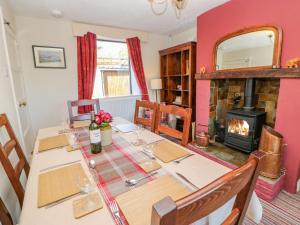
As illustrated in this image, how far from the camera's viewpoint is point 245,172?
46 centimetres

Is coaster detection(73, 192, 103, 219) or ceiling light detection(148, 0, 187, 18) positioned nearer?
coaster detection(73, 192, 103, 219)

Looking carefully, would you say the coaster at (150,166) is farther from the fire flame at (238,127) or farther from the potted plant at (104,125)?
the fire flame at (238,127)

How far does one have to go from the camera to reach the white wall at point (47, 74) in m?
2.63

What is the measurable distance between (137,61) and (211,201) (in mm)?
3506

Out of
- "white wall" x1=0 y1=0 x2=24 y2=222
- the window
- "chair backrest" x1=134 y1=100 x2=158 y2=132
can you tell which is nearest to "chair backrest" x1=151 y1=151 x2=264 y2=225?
"chair backrest" x1=134 y1=100 x2=158 y2=132

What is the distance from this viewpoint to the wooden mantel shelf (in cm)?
166

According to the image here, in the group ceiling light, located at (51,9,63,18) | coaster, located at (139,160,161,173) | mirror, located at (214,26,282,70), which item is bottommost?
coaster, located at (139,160,161,173)

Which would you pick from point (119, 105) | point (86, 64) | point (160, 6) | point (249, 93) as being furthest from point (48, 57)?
point (249, 93)

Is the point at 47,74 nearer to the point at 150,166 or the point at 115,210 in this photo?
the point at 150,166

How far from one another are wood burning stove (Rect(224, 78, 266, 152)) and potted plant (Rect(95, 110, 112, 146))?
1.82m

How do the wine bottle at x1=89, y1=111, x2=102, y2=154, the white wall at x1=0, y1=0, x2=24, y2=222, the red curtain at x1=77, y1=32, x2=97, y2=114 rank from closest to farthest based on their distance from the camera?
the wine bottle at x1=89, y1=111, x2=102, y2=154 < the white wall at x1=0, y1=0, x2=24, y2=222 < the red curtain at x1=77, y1=32, x2=97, y2=114

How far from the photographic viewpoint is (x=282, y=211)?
5.11ft

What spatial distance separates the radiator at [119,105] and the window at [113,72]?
0.20 m

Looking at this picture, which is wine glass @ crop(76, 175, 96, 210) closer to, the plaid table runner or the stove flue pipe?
the plaid table runner
